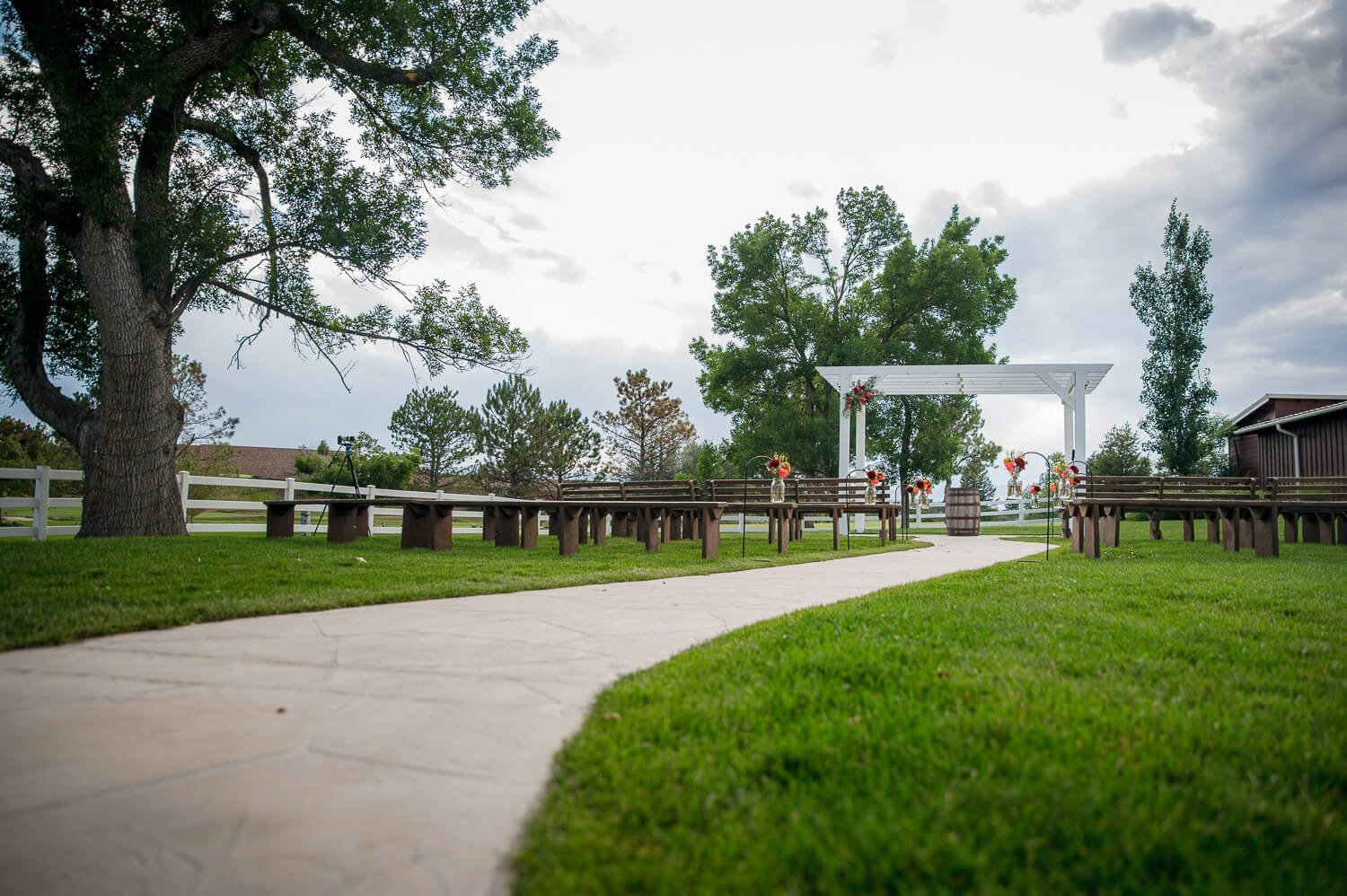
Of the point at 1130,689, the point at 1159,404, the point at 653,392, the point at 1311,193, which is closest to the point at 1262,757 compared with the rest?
the point at 1130,689

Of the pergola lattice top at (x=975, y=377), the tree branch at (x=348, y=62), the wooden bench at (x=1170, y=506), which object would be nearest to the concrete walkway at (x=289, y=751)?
the wooden bench at (x=1170, y=506)

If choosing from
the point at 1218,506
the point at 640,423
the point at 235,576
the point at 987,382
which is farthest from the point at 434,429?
the point at 1218,506

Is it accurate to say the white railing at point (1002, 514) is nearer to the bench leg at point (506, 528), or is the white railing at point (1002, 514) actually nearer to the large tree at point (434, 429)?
the bench leg at point (506, 528)

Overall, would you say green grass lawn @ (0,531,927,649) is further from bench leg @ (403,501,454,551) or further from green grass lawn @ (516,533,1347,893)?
green grass lawn @ (516,533,1347,893)

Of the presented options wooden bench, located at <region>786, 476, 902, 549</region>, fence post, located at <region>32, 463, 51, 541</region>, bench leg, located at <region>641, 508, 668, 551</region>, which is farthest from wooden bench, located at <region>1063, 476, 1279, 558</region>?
fence post, located at <region>32, 463, 51, 541</region>

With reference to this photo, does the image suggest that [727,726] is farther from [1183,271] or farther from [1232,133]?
[1183,271]

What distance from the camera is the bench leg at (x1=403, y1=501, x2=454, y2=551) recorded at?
8.79m

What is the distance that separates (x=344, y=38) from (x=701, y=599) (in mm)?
10913

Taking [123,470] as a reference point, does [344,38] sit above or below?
above

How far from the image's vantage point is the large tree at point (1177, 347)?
23.1 metres

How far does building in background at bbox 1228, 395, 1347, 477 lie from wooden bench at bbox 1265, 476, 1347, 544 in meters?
7.97

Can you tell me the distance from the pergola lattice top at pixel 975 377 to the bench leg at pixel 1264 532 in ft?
24.3

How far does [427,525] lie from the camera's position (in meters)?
8.99

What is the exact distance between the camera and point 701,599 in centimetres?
489
